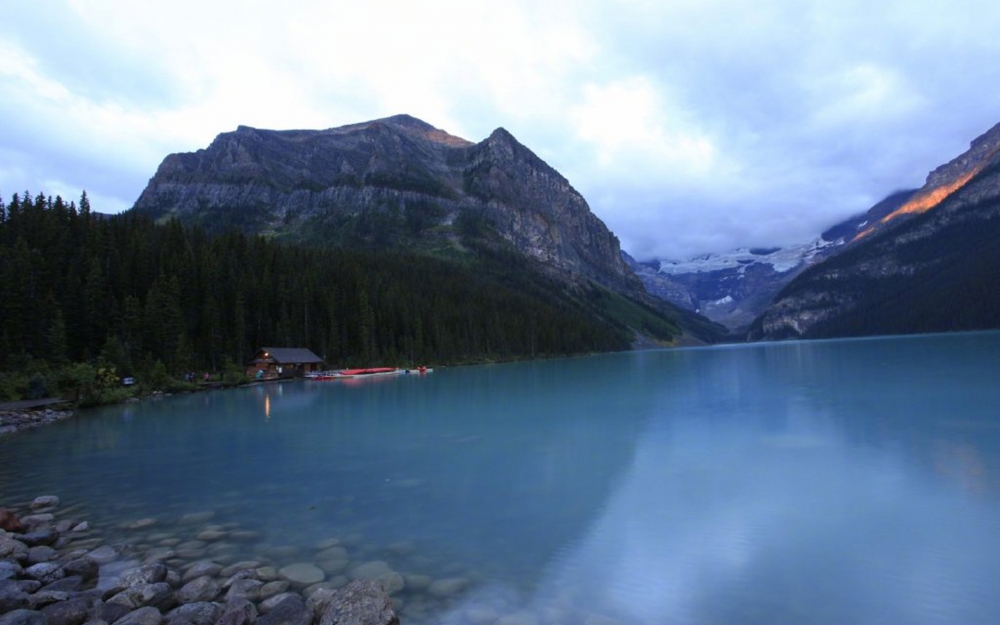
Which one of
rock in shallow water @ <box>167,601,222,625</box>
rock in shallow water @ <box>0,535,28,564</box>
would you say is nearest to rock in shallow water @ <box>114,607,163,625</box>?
rock in shallow water @ <box>167,601,222,625</box>

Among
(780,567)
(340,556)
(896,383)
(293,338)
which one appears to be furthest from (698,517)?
(293,338)

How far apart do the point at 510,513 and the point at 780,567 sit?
6.89 meters

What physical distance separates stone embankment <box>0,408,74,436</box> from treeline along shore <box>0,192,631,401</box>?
5681 millimetres

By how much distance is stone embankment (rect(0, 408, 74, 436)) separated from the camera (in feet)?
106

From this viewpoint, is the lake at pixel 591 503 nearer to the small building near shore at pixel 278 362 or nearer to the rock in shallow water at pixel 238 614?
the rock in shallow water at pixel 238 614

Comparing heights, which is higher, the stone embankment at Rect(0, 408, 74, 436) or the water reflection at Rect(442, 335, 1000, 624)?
the stone embankment at Rect(0, 408, 74, 436)

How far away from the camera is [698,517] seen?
14867 mm

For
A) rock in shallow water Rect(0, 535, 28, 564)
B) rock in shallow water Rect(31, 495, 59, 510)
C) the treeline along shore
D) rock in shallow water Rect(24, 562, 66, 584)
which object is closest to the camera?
rock in shallow water Rect(24, 562, 66, 584)

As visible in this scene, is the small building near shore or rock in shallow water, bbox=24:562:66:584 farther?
the small building near shore

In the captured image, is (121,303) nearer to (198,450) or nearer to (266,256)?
(266,256)

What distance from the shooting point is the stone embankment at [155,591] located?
8.26m

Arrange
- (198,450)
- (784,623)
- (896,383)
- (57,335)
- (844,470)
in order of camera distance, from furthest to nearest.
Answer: (57,335)
(896,383)
(198,450)
(844,470)
(784,623)

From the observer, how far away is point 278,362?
7731 centimetres

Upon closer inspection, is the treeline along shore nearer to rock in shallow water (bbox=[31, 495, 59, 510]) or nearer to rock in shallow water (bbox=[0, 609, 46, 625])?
rock in shallow water (bbox=[31, 495, 59, 510])
